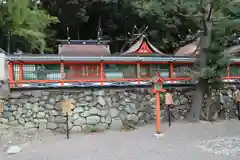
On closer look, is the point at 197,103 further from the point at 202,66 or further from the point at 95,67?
the point at 95,67

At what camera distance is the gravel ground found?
859 cm

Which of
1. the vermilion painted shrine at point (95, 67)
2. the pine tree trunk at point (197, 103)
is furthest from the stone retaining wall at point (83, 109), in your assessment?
the pine tree trunk at point (197, 103)

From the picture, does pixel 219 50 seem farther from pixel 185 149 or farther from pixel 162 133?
pixel 185 149

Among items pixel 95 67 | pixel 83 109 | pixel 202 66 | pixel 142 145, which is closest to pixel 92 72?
pixel 95 67

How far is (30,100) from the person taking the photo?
1227 cm

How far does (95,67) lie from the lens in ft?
44.1

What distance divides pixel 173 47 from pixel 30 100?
1485 centimetres

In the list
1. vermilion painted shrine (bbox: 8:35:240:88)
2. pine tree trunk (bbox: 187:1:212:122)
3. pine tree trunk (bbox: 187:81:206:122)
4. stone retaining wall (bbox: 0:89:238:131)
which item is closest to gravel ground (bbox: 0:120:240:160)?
stone retaining wall (bbox: 0:89:238:131)

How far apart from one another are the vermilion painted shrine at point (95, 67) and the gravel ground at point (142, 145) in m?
2.49

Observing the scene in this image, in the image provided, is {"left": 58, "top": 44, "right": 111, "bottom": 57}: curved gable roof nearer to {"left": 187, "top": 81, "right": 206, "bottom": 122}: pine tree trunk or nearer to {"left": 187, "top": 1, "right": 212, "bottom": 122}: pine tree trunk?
{"left": 187, "top": 1, "right": 212, "bottom": 122}: pine tree trunk

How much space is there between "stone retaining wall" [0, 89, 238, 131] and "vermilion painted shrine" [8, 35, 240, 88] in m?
0.46

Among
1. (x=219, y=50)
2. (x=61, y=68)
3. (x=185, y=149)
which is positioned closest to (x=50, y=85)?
(x=61, y=68)

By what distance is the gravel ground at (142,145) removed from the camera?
28.2 ft

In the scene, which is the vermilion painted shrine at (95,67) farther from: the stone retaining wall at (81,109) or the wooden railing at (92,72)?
the stone retaining wall at (81,109)
